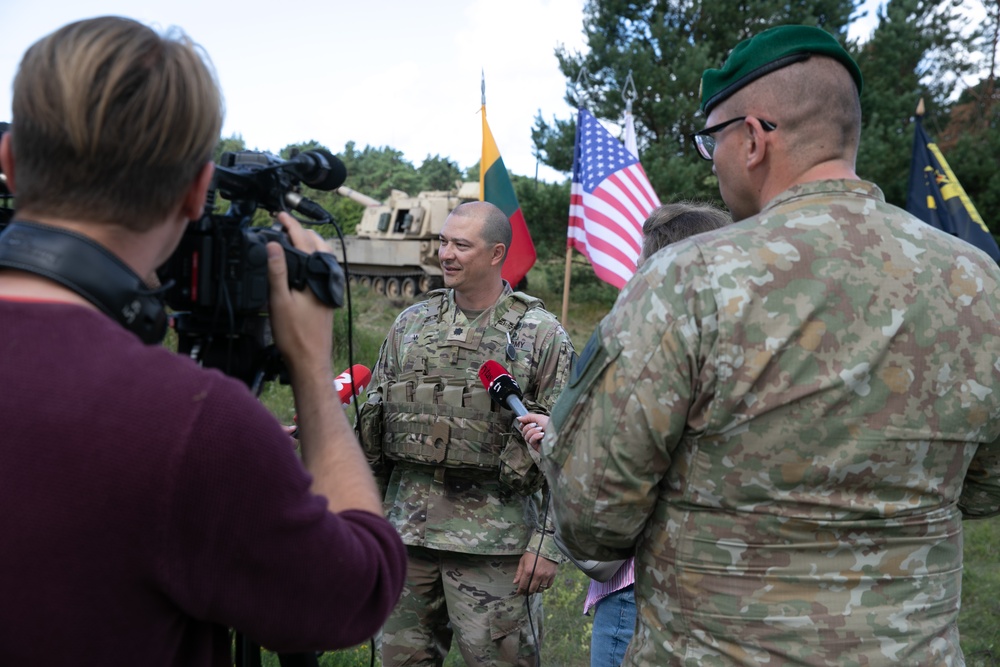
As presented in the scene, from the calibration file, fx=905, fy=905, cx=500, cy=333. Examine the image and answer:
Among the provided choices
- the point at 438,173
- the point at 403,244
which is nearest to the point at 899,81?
the point at 403,244

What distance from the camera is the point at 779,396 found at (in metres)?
1.72

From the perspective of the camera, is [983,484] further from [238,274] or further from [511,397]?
[238,274]

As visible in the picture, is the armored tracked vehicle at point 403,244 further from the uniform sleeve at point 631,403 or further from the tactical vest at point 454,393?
the uniform sleeve at point 631,403

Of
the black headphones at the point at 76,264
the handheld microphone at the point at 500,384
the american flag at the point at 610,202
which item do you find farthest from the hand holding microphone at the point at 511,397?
the american flag at the point at 610,202

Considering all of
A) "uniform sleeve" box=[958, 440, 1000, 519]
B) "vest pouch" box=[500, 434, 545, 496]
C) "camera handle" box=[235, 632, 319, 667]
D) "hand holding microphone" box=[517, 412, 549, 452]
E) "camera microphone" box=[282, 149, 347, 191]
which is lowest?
"camera handle" box=[235, 632, 319, 667]

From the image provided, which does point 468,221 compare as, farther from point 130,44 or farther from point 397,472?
point 130,44

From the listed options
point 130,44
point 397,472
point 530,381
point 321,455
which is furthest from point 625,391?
point 397,472

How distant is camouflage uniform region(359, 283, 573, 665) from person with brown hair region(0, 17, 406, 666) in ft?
7.84

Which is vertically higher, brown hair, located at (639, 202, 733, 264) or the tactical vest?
brown hair, located at (639, 202, 733, 264)

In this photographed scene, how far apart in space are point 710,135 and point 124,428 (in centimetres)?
152

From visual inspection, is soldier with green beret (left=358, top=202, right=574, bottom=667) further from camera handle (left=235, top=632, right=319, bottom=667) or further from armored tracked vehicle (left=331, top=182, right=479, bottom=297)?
armored tracked vehicle (left=331, top=182, right=479, bottom=297)

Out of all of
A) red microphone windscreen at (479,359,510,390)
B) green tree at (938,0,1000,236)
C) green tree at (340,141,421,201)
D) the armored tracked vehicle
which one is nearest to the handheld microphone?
red microphone windscreen at (479,359,510,390)

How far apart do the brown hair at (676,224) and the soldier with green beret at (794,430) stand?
1146 millimetres

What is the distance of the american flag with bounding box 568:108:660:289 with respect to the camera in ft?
27.1
